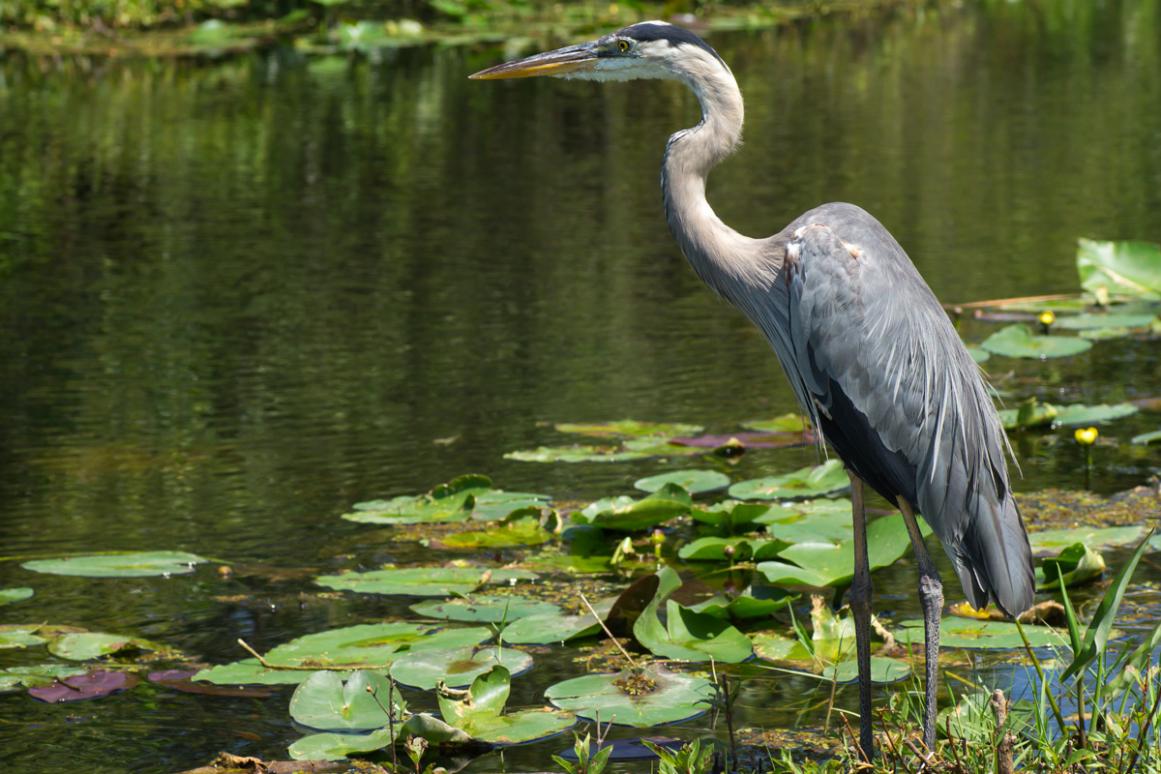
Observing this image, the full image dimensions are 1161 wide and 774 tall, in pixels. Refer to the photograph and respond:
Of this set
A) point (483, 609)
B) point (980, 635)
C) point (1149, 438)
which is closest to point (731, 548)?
point (483, 609)

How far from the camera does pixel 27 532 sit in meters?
5.57

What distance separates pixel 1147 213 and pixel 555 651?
6706mm

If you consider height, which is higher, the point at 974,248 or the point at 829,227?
the point at 829,227

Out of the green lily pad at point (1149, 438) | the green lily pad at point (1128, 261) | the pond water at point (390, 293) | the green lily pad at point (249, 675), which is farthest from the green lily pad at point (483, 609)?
the green lily pad at point (1128, 261)

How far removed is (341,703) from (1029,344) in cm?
400

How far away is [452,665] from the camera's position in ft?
13.9

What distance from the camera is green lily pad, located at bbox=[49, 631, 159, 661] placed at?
4441 millimetres

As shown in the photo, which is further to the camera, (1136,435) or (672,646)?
(1136,435)

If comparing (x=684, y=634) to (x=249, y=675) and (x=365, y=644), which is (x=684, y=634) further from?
(x=249, y=675)

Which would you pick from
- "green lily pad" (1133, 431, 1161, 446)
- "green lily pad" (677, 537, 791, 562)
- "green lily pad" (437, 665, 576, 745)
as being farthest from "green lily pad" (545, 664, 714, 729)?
"green lily pad" (1133, 431, 1161, 446)

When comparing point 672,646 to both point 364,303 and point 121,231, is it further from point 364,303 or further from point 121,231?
point 121,231

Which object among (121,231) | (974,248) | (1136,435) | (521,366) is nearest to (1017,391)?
(1136,435)

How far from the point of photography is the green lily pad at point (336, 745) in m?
3.82

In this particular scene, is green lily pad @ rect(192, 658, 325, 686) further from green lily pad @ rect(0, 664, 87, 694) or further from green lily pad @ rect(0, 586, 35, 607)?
green lily pad @ rect(0, 586, 35, 607)
